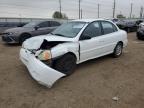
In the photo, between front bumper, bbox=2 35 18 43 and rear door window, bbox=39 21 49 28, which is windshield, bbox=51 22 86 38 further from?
rear door window, bbox=39 21 49 28

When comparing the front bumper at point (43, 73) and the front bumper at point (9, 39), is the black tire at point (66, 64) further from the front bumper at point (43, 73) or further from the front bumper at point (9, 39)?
the front bumper at point (9, 39)

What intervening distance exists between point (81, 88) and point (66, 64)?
905 millimetres

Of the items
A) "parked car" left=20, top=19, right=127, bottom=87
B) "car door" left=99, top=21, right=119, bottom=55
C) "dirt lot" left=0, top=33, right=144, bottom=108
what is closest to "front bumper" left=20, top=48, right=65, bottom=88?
"parked car" left=20, top=19, right=127, bottom=87

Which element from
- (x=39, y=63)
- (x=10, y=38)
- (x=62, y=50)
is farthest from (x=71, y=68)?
(x=10, y=38)

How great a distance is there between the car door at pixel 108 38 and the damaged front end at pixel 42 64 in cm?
194

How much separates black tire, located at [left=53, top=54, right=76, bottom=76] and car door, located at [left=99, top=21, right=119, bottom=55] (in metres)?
1.44

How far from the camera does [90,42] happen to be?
5.87 m

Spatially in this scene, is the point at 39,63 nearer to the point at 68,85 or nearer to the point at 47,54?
the point at 47,54

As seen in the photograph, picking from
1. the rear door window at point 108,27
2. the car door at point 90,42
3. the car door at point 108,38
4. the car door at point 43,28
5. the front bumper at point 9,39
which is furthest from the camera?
the car door at point 43,28

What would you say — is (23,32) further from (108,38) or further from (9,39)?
(108,38)

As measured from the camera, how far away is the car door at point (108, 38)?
253 inches

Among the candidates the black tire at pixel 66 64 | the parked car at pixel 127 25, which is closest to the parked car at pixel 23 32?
the black tire at pixel 66 64

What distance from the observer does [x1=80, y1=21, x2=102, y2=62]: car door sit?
5.67m

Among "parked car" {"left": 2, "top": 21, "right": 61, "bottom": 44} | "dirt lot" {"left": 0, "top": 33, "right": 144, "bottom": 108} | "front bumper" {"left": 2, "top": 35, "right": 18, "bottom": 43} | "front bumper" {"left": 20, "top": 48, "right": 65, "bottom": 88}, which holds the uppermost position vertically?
"parked car" {"left": 2, "top": 21, "right": 61, "bottom": 44}
